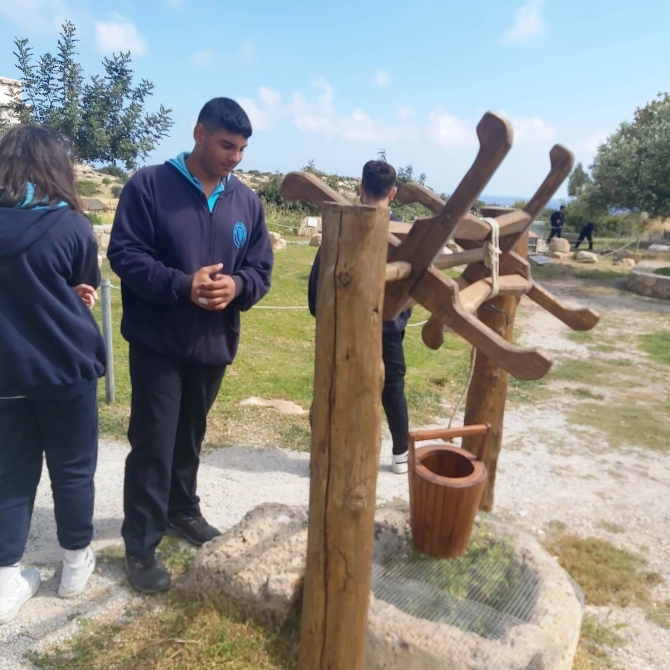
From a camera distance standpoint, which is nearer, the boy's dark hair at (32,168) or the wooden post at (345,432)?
the wooden post at (345,432)

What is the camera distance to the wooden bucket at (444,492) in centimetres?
254

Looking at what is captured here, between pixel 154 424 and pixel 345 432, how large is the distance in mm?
1085

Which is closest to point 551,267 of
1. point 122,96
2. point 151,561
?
point 122,96

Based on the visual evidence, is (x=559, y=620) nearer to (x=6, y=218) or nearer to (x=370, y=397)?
(x=370, y=397)

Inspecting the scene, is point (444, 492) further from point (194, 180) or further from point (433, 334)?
point (194, 180)

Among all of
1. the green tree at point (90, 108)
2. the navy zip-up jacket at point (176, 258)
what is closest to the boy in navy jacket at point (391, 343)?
the navy zip-up jacket at point (176, 258)

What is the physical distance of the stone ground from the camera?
2.62 m

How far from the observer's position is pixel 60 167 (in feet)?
7.68

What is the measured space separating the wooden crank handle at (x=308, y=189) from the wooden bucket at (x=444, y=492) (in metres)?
1.07

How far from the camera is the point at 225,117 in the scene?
2453 mm

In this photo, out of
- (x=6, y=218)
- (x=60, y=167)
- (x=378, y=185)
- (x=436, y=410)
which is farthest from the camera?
(x=436, y=410)

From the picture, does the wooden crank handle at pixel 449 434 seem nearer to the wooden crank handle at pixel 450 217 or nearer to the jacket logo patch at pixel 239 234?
the wooden crank handle at pixel 450 217

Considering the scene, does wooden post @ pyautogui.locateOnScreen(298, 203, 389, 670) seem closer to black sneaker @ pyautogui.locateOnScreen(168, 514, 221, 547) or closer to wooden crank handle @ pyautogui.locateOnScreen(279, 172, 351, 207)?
wooden crank handle @ pyautogui.locateOnScreen(279, 172, 351, 207)

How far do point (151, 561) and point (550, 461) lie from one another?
10.5 ft
